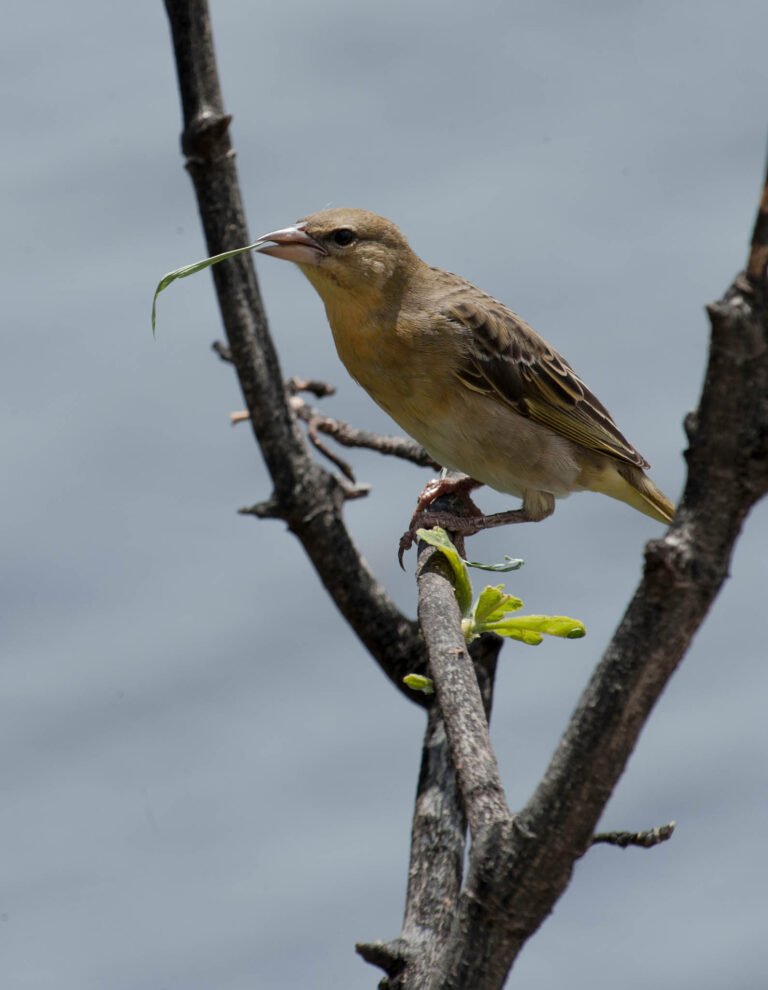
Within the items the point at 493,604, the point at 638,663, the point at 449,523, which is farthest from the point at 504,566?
the point at 638,663

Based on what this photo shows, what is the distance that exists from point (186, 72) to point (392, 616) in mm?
2013

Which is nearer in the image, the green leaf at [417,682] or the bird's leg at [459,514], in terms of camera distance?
the green leaf at [417,682]

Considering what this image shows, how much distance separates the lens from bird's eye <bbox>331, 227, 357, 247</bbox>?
4.32 meters

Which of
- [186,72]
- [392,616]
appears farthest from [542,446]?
[186,72]

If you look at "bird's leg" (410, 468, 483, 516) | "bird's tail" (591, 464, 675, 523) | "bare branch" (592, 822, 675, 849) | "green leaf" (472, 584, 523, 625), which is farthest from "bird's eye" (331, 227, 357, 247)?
"bare branch" (592, 822, 675, 849)

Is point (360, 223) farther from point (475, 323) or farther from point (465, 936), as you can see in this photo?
point (465, 936)

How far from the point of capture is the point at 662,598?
1.72 metres

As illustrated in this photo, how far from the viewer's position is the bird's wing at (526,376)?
450cm

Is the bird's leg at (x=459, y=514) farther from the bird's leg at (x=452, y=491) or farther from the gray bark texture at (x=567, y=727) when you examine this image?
the gray bark texture at (x=567, y=727)

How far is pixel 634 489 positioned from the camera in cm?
483

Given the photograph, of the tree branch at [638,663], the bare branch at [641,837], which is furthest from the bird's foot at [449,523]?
the tree branch at [638,663]

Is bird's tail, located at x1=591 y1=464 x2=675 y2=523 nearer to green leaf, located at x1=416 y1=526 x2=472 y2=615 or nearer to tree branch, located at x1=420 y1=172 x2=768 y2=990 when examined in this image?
green leaf, located at x1=416 y1=526 x2=472 y2=615

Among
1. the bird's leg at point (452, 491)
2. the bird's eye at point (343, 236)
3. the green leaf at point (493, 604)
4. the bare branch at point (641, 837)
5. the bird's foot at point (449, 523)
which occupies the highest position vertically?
the bird's eye at point (343, 236)

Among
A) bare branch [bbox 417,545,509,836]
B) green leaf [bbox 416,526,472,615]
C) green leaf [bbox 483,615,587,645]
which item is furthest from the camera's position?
green leaf [bbox 416,526,472,615]
